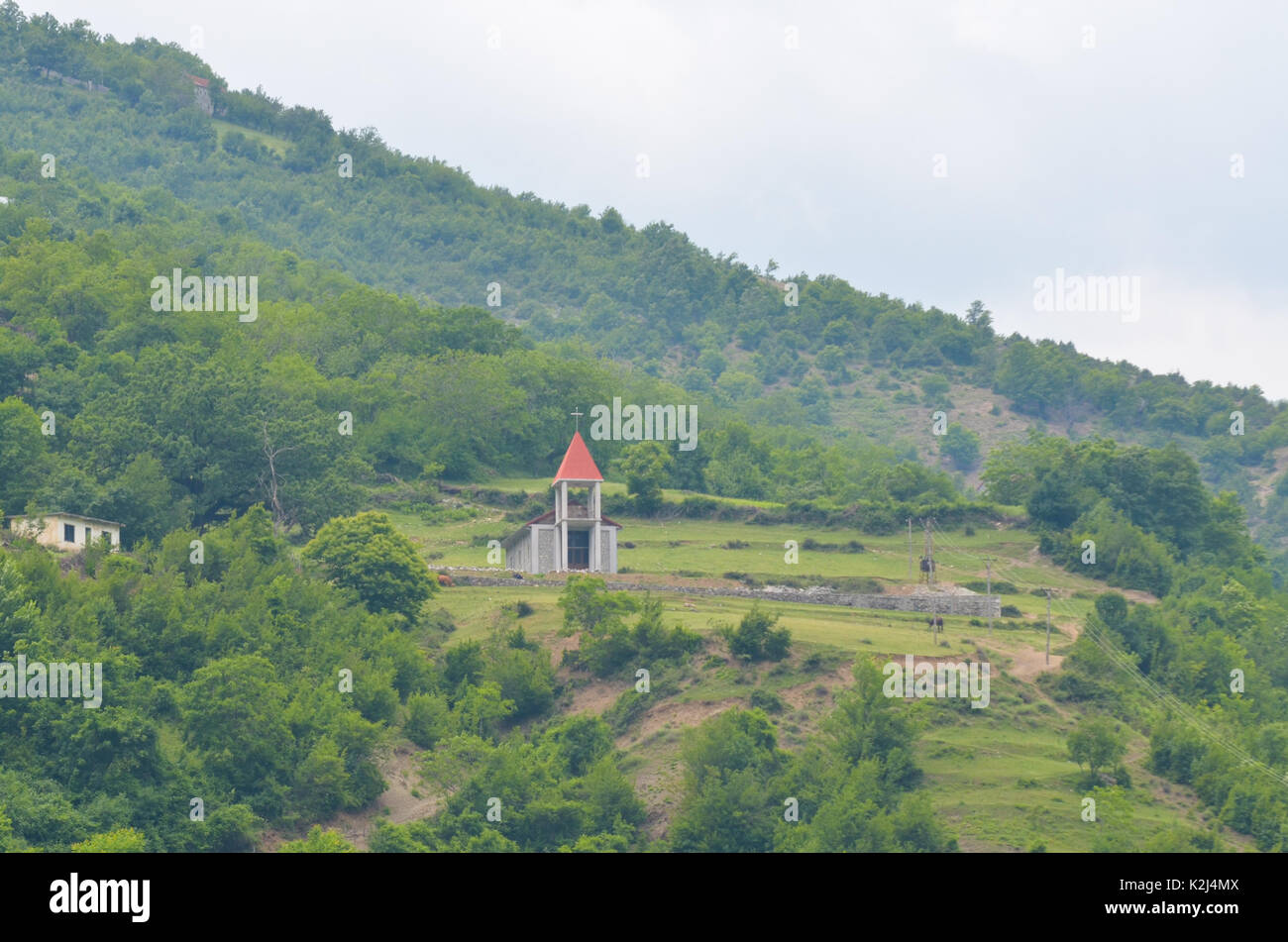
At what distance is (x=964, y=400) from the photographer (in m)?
150

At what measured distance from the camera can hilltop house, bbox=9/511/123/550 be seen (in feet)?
191

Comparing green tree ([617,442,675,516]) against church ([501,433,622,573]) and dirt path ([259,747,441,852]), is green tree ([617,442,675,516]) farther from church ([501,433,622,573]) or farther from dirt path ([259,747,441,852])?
dirt path ([259,747,441,852])

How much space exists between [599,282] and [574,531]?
105 metres

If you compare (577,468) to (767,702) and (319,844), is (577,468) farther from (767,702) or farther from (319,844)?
(319,844)

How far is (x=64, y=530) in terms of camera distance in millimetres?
59219

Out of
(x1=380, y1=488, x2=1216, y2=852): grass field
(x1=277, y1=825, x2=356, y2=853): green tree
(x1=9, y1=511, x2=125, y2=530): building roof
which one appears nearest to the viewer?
(x1=277, y1=825, x2=356, y2=853): green tree

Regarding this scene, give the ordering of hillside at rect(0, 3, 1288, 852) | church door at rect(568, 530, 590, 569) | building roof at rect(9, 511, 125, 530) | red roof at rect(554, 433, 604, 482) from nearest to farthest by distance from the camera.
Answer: hillside at rect(0, 3, 1288, 852), building roof at rect(9, 511, 125, 530), red roof at rect(554, 433, 604, 482), church door at rect(568, 530, 590, 569)

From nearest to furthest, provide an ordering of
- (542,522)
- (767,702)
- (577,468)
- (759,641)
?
(767,702) < (759,641) < (577,468) < (542,522)

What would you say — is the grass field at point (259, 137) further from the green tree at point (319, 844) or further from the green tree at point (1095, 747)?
the green tree at point (1095, 747)

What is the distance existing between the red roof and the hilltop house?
15.2 m

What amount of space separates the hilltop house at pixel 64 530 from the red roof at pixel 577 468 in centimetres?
1518

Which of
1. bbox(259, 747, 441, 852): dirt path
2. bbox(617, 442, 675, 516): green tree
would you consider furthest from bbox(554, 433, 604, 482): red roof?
bbox(259, 747, 441, 852): dirt path

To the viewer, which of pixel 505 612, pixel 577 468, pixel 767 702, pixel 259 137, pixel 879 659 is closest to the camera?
pixel 767 702

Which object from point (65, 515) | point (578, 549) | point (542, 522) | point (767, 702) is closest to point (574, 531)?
point (578, 549)
